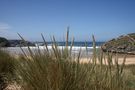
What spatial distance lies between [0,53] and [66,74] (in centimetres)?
490

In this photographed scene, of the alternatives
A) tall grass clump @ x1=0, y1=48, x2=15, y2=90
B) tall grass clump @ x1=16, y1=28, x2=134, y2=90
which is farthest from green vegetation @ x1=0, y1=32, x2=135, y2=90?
tall grass clump @ x1=0, y1=48, x2=15, y2=90

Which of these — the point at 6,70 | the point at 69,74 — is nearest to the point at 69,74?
the point at 69,74

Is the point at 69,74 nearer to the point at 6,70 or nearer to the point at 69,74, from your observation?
the point at 69,74

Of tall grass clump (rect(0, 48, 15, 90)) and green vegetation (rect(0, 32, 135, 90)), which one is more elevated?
green vegetation (rect(0, 32, 135, 90))

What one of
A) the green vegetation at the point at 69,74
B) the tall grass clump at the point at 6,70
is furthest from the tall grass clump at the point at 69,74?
the tall grass clump at the point at 6,70

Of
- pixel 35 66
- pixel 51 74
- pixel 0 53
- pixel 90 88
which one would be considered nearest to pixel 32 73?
pixel 35 66

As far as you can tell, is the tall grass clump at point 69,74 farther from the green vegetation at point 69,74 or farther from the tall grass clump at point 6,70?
the tall grass clump at point 6,70

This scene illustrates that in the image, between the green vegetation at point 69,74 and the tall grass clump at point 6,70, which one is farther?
the tall grass clump at point 6,70

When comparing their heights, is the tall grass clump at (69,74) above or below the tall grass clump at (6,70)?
above

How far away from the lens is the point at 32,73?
129 inches

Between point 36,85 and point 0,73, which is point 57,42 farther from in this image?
point 0,73

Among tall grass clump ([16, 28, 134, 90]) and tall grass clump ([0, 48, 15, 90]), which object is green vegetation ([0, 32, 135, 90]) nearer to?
tall grass clump ([16, 28, 134, 90])

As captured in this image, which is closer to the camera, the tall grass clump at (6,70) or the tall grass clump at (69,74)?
the tall grass clump at (69,74)

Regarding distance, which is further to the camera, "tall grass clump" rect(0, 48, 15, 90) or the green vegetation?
"tall grass clump" rect(0, 48, 15, 90)
